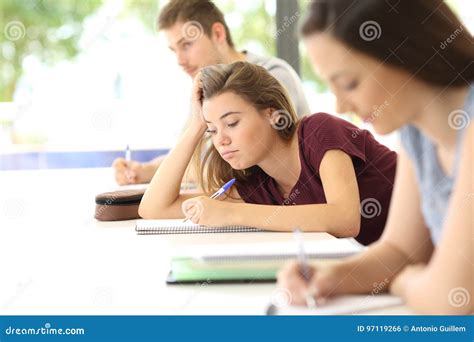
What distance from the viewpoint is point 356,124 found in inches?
51.2

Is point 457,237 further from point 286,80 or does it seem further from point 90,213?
point 286,80

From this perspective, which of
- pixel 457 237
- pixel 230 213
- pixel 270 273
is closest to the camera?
pixel 457 237

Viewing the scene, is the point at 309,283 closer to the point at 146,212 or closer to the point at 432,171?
the point at 432,171

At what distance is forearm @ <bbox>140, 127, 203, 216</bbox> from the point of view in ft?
4.57

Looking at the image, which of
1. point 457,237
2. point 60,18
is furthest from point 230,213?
point 60,18

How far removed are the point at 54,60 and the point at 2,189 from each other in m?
0.44

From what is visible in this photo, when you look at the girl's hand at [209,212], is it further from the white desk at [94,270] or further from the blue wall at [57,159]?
the blue wall at [57,159]

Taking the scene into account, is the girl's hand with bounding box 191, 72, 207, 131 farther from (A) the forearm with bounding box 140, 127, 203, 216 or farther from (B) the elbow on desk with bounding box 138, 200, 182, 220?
(B) the elbow on desk with bounding box 138, 200, 182, 220

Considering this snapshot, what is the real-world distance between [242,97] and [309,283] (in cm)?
58

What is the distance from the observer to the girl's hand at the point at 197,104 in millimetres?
1358

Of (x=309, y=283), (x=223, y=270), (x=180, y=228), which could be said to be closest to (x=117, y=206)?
(x=180, y=228)

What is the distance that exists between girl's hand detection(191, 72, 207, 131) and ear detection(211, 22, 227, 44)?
47cm

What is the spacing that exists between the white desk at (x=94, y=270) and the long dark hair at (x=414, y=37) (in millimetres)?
269
